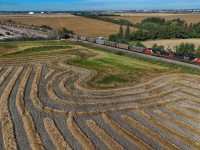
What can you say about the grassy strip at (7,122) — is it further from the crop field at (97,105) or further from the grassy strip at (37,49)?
the grassy strip at (37,49)

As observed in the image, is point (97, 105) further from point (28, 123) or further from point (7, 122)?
point (7, 122)

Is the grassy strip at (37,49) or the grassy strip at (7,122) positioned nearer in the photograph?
the grassy strip at (7,122)

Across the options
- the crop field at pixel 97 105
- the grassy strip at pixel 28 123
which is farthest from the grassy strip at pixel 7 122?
the grassy strip at pixel 28 123

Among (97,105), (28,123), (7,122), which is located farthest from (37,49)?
(28,123)

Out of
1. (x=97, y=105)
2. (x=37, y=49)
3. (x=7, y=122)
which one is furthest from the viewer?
(x=37, y=49)

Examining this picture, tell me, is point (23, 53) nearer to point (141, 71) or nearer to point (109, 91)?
point (141, 71)

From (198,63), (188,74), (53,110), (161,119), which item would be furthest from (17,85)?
(198,63)

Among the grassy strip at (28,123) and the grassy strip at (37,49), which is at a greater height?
the grassy strip at (28,123)

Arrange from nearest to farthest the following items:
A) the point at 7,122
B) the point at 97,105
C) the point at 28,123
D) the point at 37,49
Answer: the point at 28,123 → the point at 7,122 → the point at 97,105 → the point at 37,49

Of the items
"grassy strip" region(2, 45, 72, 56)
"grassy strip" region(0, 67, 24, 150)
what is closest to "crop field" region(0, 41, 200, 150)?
"grassy strip" region(0, 67, 24, 150)
